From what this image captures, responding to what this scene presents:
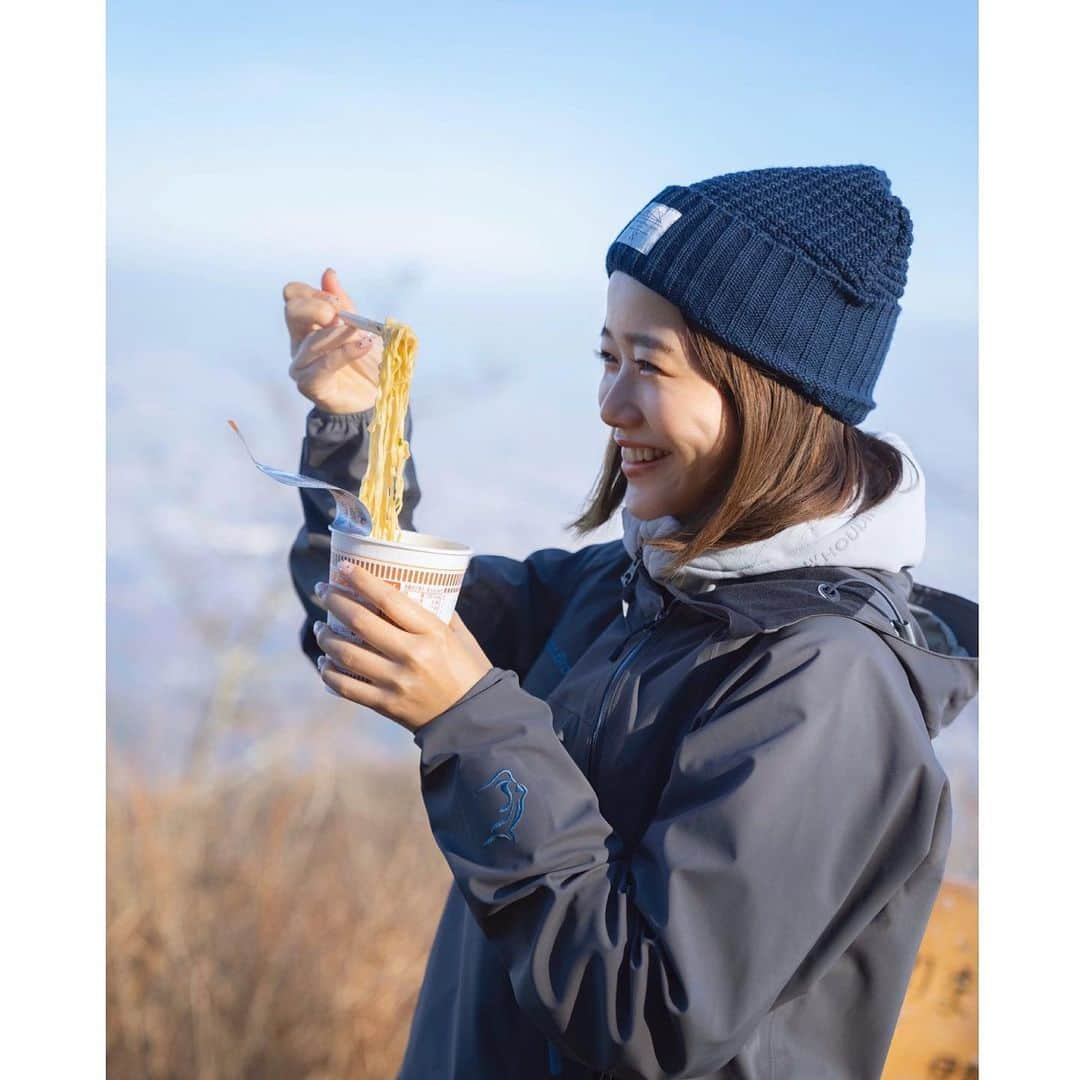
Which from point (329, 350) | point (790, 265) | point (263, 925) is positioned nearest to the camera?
point (790, 265)

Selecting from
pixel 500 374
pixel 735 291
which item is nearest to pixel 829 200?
pixel 735 291

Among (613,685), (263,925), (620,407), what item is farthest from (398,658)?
(263,925)

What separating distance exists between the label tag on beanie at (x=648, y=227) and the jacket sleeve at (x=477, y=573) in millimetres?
338

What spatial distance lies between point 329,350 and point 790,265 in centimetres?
47

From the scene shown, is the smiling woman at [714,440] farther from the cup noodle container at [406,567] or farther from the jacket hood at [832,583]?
the cup noodle container at [406,567]

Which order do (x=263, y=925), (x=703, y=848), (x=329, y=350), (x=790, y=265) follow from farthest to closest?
(x=263, y=925) < (x=329, y=350) < (x=790, y=265) < (x=703, y=848)

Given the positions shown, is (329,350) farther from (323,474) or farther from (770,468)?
(770,468)

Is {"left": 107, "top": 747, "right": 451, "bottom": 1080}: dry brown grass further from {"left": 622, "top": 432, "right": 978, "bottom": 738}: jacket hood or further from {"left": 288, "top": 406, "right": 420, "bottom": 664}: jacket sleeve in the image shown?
{"left": 622, "top": 432, "right": 978, "bottom": 738}: jacket hood

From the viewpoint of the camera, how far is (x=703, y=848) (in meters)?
0.85

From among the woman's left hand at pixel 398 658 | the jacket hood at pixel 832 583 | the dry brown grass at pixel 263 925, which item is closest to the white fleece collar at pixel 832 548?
the jacket hood at pixel 832 583

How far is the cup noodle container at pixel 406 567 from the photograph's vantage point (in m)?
0.96
